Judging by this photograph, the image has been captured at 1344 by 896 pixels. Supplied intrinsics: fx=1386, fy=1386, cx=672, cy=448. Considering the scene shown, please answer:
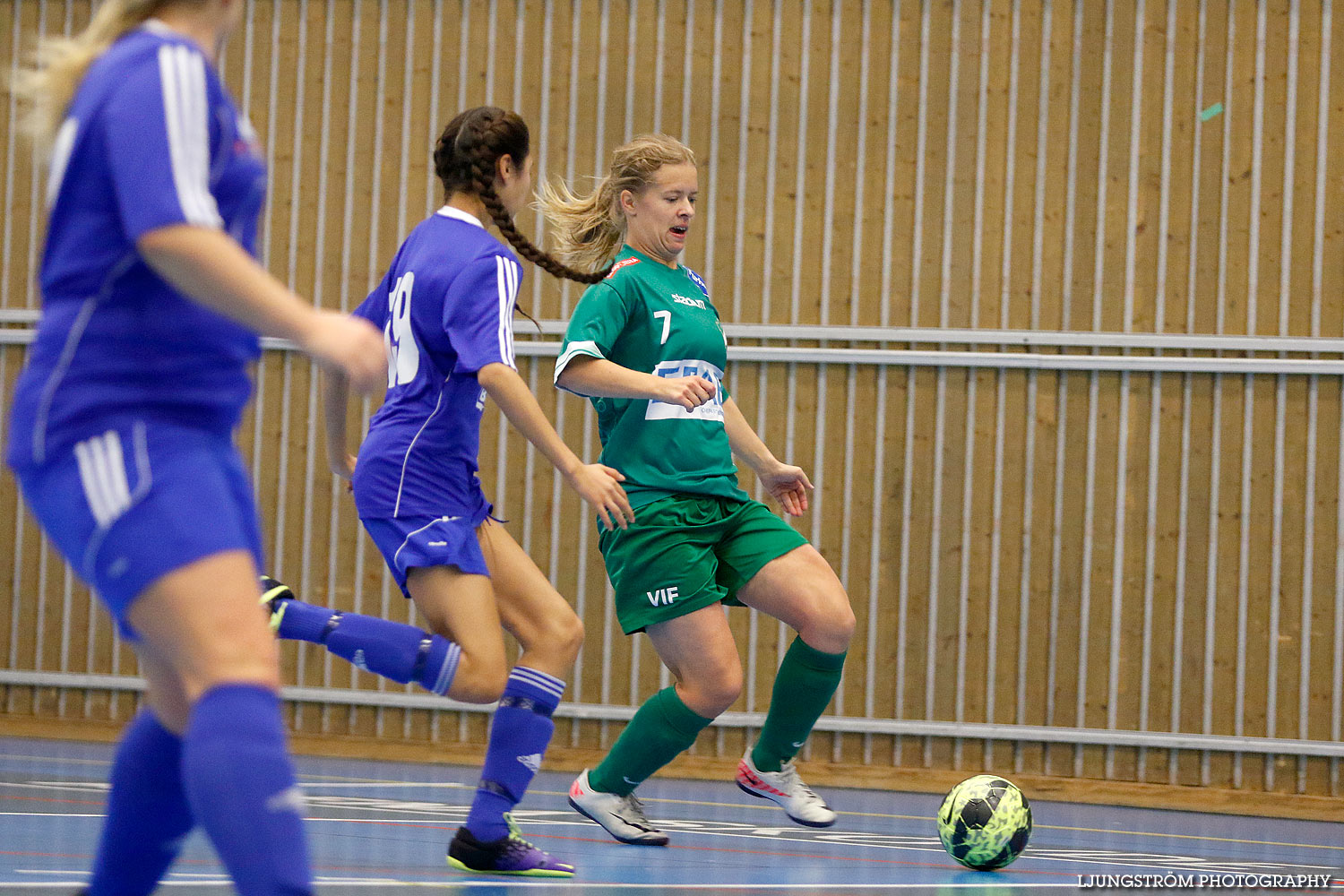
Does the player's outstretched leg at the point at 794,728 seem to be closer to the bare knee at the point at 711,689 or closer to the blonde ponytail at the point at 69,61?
the bare knee at the point at 711,689

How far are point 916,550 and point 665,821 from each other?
2.39 m

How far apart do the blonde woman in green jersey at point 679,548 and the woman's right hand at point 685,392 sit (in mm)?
349

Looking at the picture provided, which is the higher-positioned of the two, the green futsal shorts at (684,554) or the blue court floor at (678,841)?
the green futsal shorts at (684,554)

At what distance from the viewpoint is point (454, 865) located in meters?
3.27

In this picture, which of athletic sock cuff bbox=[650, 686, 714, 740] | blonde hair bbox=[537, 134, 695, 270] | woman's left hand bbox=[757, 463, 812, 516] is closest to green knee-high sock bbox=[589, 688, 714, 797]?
athletic sock cuff bbox=[650, 686, 714, 740]

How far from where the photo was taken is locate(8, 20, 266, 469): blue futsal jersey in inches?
61.1

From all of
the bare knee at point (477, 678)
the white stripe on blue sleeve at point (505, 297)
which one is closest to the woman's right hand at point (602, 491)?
the white stripe on blue sleeve at point (505, 297)

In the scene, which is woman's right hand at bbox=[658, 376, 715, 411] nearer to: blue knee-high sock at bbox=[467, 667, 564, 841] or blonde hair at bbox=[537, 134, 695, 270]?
blue knee-high sock at bbox=[467, 667, 564, 841]

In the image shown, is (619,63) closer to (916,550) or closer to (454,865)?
(916,550)

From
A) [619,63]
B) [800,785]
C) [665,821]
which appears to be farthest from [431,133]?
[800,785]

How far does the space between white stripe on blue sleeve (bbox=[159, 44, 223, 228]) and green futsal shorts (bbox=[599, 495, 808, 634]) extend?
223cm

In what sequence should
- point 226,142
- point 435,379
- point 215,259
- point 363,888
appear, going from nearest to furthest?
point 215,259 → point 226,142 → point 363,888 → point 435,379

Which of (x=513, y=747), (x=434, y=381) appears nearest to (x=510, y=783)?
(x=513, y=747)

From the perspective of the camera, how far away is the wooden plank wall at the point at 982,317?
6406 mm
